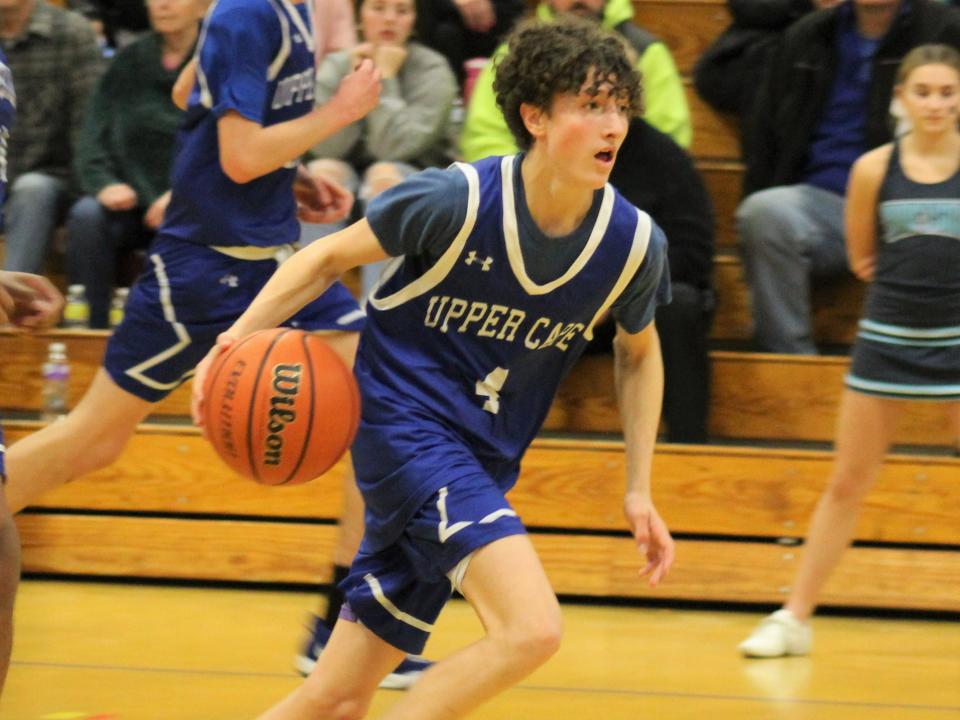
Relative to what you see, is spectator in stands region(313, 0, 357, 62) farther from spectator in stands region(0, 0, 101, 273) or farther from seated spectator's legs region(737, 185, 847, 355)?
seated spectator's legs region(737, 185, 847, 355)

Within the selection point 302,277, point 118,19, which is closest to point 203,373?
point 302,277

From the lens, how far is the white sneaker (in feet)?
14.2

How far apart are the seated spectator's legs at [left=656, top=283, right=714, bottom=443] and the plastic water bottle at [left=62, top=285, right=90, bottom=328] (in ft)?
6.97

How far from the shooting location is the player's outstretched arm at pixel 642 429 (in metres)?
2.92

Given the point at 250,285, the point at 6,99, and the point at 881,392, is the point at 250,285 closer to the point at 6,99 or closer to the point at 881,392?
the point at 6,99

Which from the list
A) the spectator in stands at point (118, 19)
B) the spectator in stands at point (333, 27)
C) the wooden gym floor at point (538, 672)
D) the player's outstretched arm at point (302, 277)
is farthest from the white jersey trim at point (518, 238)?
the spectator in stands at point (118, 19)

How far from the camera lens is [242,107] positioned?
3.69m

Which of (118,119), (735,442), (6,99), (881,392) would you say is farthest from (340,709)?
(118,119)

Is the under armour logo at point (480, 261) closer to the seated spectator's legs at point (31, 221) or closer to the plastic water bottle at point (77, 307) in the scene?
the plastic water bottle at point (77, 307)

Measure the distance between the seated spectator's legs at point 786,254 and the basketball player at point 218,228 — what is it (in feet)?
6.06

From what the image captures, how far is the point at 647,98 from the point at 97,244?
2.05 meters

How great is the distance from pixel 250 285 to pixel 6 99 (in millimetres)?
1200

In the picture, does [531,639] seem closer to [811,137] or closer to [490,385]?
[490,385]

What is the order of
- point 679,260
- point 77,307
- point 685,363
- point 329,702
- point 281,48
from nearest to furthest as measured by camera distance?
point 329,702 → point 281,48 → point 685,363 → point 679,260 → point 77,307
